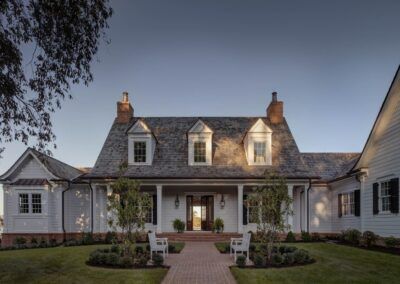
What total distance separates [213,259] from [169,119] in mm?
14244

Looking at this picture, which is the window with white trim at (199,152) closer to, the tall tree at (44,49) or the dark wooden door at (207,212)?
the dark wooden door at (207,212)

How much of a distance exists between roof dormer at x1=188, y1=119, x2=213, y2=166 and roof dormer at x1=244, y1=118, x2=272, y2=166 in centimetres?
237

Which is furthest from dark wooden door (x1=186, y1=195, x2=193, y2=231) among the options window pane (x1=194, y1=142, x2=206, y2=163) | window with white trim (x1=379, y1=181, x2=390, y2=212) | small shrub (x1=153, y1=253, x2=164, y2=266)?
small shrub (x1=153, y1=253, x2=164, y2=266)

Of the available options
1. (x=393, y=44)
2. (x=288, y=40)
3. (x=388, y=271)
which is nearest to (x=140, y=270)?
(x=388, y=271)

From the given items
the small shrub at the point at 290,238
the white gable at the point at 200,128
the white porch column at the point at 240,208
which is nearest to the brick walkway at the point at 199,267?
the small shrub at the point at 290,238

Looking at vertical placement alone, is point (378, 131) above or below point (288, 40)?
below

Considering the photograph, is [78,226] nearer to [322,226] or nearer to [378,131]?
[322,226]

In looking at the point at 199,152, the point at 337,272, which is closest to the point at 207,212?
the point at 199,152

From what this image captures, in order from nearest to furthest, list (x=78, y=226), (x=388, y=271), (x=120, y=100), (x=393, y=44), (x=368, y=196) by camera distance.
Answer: (x=388, y=271) < (x=393, y=44) < (x=368, y=196) < (x=78, y=226) < (x=120, y=100)

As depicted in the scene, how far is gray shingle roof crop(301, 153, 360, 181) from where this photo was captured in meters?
25.0

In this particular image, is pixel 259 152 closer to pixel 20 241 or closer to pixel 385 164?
pixel 385 164

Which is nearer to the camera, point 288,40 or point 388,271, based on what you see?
point 388,271

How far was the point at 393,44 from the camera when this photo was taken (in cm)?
1658

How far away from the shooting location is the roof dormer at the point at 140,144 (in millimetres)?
23250
